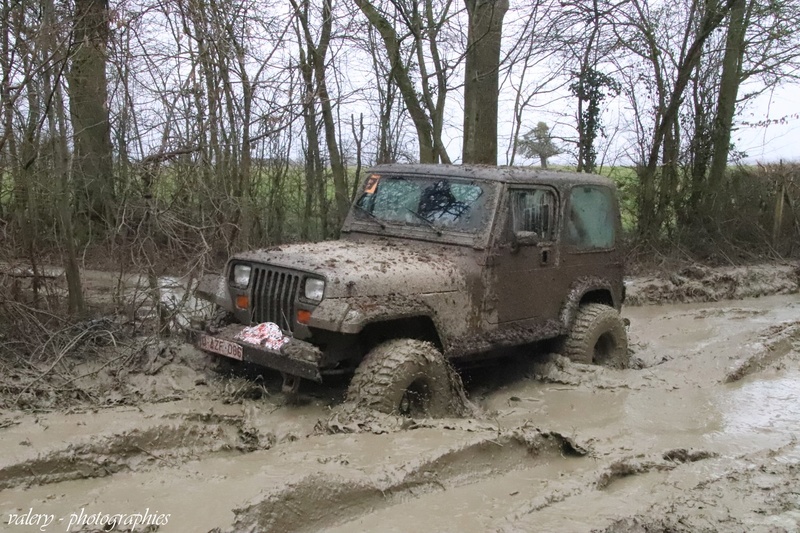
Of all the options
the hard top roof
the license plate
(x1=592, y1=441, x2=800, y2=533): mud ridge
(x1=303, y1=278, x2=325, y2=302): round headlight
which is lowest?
(x1=592, y1=441, x2=800, y2=533): mud ridge

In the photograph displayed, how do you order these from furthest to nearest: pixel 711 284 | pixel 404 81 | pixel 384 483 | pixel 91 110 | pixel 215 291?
pixel 711 284
pixel 404 81
pixel 91 110
pixel 215 291
pixel 384 483

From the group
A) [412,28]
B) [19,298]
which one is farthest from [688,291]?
[19,298]

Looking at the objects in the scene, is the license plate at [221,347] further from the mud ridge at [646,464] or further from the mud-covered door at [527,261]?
the mud ridge at [646,464]

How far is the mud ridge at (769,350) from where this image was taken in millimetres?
7121

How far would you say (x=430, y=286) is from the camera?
5480 millimetres

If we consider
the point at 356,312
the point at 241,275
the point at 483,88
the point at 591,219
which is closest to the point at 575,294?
the point at 591,219

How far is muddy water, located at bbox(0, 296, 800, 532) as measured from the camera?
3617 mm

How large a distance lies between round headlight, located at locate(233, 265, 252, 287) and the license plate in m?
0.46

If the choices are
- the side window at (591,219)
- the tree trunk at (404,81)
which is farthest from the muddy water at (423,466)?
the tree trunk at (404,81)

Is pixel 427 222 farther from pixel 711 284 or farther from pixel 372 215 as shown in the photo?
pixel 711 284

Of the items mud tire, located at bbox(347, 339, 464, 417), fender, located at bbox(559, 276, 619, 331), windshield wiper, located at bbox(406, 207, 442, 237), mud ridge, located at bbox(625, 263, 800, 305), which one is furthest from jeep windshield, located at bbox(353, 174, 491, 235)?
mud ridge, located at bbox(625, 263, 800, 305)

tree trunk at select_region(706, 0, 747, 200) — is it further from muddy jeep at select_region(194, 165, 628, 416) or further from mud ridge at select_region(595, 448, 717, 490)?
mud ridge at select_region(595, 448, 717, 490)

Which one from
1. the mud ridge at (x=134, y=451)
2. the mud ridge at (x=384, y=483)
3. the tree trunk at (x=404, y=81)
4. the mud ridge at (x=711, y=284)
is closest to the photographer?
the mud ridge at (x=384, y=483)

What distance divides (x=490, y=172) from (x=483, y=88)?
5.16 meters
